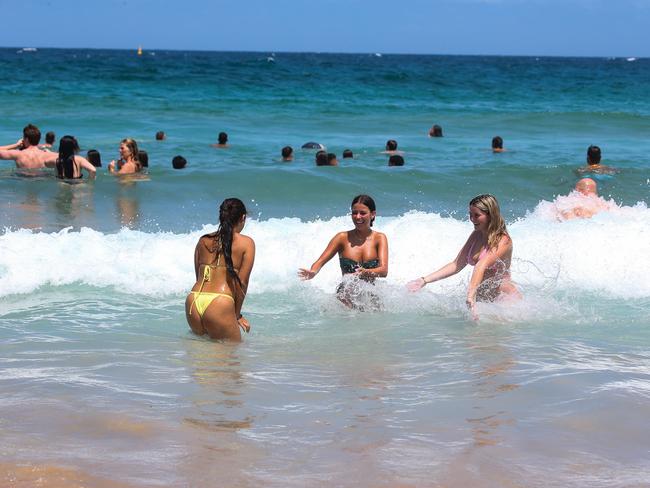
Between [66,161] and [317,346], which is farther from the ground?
[66,161]

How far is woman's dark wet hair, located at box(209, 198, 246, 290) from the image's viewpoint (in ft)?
19.5

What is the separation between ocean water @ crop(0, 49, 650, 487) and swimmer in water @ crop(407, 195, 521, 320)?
157mm

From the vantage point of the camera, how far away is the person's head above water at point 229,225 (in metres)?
5.93

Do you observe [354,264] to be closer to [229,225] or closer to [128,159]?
[229,225]

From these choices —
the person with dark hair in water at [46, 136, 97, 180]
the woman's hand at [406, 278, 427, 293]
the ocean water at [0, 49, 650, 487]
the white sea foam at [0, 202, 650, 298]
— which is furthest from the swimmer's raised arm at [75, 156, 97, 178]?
the woman's hand at [406, 278, 427, 293]

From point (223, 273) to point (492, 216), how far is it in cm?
223

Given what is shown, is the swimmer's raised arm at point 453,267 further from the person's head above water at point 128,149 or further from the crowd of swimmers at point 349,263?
the person's head above water at point 128,149

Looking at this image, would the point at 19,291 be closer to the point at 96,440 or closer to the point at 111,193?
the point at 96,440

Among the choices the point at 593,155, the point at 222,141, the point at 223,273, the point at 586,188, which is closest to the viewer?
the point at 223,273

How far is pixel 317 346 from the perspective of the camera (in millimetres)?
6477

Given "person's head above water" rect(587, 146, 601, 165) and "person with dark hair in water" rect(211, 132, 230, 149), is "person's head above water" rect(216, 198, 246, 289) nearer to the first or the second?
"person's head above water" rect(587, 146, 601, 165)

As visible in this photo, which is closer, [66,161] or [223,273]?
[223,273]

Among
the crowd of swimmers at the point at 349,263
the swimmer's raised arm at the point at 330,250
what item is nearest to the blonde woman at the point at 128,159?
the crowd of swimmers at the point at 349,263

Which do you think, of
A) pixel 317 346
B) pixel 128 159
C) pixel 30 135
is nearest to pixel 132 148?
pixel 128 159
